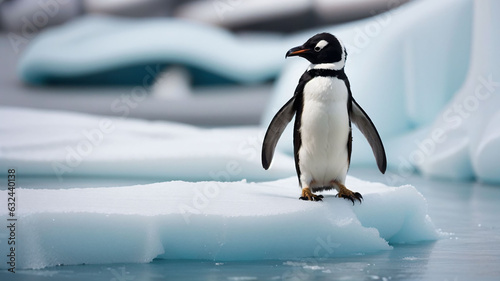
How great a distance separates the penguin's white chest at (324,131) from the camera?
2.07m

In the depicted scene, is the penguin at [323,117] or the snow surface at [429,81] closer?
the penguin at [323,117]

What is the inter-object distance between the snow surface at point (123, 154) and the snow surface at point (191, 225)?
1496 mm

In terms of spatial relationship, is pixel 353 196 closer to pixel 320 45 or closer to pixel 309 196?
pixel 309 196

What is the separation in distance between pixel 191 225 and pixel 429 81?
10.6 feet

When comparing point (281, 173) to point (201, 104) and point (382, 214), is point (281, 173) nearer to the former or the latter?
point (382, 214)

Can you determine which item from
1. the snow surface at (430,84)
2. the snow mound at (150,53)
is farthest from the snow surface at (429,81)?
the snow mound at (150,53)

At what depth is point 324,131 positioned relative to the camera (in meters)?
2.08

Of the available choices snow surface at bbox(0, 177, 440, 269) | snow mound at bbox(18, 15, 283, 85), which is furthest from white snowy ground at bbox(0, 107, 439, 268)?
snow mound at bbox(18, 15, 283, 85)

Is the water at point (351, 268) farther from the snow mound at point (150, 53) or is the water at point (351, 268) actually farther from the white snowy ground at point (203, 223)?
the snow mound at point (150, 53)

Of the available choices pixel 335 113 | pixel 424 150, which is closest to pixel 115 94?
pixel 424 150

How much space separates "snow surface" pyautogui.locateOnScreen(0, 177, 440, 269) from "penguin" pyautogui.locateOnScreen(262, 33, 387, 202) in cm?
9

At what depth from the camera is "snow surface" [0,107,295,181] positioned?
12.2ft

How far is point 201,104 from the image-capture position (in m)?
9.33

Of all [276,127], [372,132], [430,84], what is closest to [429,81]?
[430,84]
